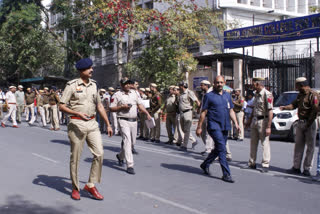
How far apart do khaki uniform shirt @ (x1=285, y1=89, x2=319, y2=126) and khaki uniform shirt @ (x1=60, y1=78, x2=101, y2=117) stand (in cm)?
407

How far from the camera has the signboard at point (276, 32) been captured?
59.9 ft

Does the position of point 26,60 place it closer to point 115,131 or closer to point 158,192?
point 115,131

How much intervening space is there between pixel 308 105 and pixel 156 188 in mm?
3310

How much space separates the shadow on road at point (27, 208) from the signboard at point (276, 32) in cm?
1599

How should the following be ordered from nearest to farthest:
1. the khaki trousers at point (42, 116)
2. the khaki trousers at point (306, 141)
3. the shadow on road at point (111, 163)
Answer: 1. the khaki trousers at point (306, 141)
2. the shadow on road at point (111, 163)
3. the khaki trousers at point (42, 116)

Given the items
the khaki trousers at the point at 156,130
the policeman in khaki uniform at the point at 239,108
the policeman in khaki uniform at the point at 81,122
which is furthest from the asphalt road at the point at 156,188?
the policeman in khaki uniform at the point at 239,108

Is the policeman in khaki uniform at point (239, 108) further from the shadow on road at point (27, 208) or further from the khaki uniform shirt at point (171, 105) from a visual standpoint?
the shadow on road at point (27, 208)

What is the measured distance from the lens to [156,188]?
20.8ft

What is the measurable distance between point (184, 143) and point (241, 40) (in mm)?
12062

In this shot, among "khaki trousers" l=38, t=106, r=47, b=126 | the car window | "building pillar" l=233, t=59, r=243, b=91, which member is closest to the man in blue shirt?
the car window

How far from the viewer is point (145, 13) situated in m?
20.4

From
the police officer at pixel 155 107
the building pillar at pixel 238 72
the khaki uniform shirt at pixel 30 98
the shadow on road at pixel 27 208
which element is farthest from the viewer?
the building pillar at pixel 238 72

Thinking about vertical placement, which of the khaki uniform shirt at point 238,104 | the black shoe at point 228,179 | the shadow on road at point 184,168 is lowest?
the shadow on road at point 184,168

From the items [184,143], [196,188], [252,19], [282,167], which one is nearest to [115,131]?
[184,143]
